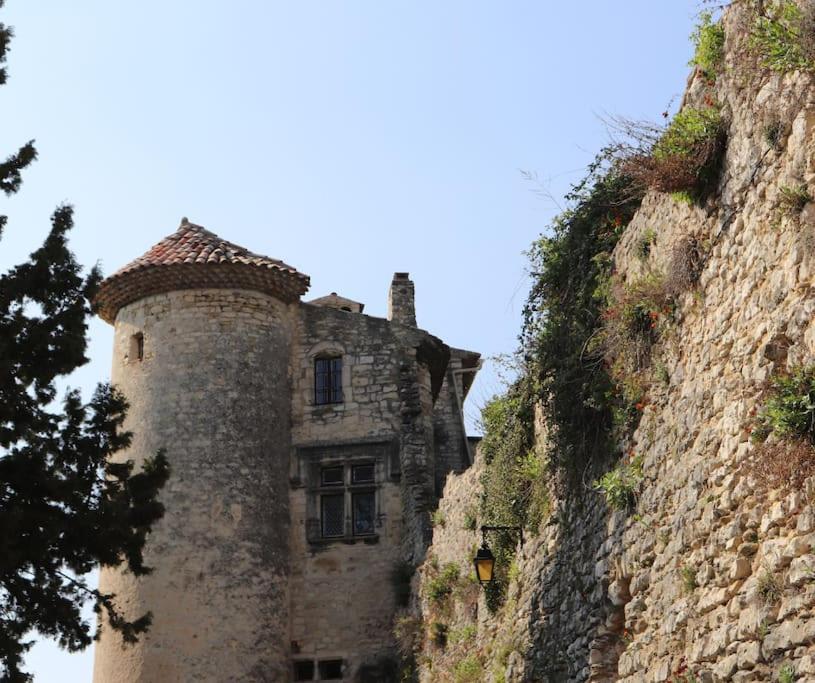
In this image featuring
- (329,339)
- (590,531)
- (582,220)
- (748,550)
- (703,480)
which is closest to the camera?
(748,550)

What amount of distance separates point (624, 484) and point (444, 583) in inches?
293

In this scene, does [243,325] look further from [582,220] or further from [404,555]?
[582,220]

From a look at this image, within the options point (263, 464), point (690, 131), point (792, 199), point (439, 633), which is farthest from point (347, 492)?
point (792, 199)

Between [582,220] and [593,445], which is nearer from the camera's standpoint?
[593,445]

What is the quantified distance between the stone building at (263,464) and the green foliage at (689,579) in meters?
11.1

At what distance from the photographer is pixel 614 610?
1118cm

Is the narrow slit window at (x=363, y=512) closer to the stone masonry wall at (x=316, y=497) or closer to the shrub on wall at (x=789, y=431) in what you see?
the stone masonry wall at (x=316, y=497)

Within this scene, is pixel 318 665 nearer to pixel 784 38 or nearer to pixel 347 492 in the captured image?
pixel 347 492

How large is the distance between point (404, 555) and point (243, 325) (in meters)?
4.67

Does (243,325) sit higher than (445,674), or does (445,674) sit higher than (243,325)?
(243,325)

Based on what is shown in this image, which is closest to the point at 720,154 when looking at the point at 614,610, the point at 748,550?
the point at 748,550

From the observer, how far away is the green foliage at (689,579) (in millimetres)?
9438

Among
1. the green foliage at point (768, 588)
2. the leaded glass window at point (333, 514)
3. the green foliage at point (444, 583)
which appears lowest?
the green foliage at point (768, 588)

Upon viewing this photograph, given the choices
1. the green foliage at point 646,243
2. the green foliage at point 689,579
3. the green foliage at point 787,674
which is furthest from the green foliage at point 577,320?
the green foliage at point 787,674
